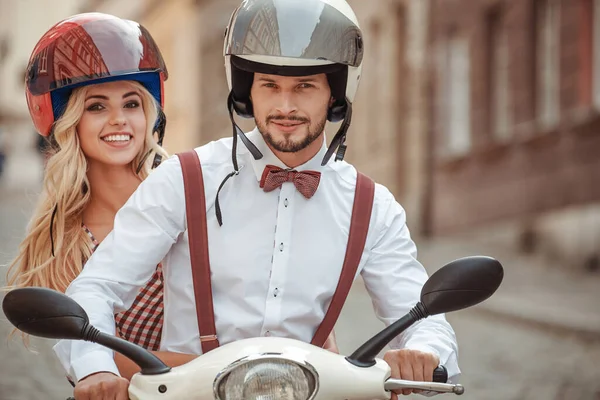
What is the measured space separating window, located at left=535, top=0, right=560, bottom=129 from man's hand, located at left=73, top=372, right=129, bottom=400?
1656 centimetres

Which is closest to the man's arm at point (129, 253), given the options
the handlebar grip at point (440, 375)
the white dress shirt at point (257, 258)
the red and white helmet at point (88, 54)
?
the white dress shirt at point (257, 258)

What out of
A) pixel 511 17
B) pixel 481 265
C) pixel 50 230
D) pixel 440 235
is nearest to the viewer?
pixel 481 265

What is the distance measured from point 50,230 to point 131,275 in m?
0.84

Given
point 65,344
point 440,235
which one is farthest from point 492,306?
point 65,344

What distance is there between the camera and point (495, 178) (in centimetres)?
2127

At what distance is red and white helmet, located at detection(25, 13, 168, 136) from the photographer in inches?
149

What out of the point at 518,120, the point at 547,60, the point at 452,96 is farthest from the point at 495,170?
the point at 452,96

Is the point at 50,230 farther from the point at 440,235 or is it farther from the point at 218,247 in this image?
the point at 440,235

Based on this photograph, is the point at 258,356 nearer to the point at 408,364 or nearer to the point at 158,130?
the point at 408,364

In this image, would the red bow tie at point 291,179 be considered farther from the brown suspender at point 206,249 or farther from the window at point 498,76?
the window at point 498,76

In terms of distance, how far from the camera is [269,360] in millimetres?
2492

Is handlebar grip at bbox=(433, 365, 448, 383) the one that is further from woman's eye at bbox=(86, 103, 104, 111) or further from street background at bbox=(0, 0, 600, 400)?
street background at bbox=(0, 0, 600, 400)

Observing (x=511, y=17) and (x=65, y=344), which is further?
(x=511, y=17)

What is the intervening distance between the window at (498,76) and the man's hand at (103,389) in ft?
60.8
